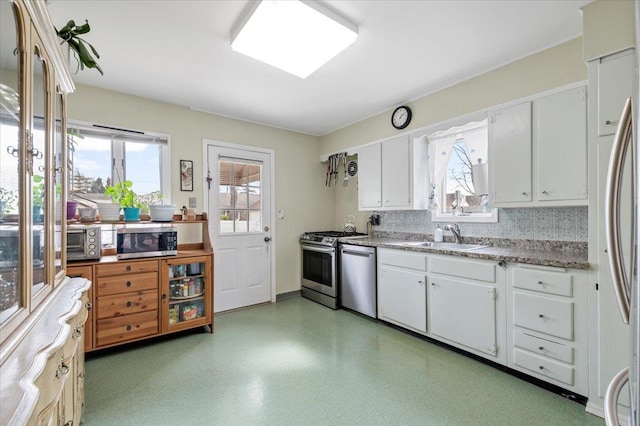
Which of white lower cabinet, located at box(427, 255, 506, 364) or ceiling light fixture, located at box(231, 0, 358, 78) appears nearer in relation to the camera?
ceiling light fixture, located at box(231, 0, 358, 78)

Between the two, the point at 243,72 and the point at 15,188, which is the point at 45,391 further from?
the point at 243,72

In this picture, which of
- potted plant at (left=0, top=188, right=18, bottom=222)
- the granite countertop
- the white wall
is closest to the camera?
potted plant at (left=0, top=188, right=18, bottom=222)

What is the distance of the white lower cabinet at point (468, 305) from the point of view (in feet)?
7.42

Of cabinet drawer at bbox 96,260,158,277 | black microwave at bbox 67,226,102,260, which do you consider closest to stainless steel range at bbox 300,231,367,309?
cabinet drawer at bbox 96,260,158,277

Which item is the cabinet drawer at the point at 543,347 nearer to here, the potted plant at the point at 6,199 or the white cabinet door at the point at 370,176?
the white cabinet door at the point at 370,176

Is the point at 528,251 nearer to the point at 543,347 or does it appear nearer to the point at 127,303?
the point at 543,347

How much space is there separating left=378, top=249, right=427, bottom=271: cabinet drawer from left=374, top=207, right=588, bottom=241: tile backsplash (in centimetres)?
65

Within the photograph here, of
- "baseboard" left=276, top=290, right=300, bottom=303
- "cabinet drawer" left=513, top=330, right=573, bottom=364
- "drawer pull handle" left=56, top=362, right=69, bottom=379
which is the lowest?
"baseboard" left=276, top=290, right=300, bottom=303

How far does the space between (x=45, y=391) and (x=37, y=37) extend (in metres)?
1.29

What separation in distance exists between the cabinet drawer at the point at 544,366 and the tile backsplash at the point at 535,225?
97 centimetres

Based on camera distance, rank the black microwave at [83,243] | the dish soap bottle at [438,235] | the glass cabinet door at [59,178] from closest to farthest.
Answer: the glass cabinet door at [59,178], the black microwave at [83,243], the dish soap bottle at [438,235]

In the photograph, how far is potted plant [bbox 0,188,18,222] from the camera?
90cm

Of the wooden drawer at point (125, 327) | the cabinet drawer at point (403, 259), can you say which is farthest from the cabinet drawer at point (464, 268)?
the wooden drawer at point (125, 327)

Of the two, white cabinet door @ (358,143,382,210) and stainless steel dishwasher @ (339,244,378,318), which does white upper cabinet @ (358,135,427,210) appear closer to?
white cabinet door @ (358,143,382,210)
